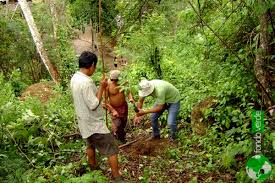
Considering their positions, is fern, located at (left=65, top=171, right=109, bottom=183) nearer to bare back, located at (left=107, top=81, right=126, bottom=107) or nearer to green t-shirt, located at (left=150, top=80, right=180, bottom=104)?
green t-shirt, located at (left=150, top=80, right=180, bottom=104)

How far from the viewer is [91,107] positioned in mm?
5125

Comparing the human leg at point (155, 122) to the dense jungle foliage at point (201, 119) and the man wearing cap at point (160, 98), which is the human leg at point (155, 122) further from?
the dense jungle foliage at point (201, 119)

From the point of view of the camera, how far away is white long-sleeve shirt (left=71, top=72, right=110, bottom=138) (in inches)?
202

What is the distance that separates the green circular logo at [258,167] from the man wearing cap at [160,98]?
406 centimetres

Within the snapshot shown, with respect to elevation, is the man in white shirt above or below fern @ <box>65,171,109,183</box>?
above

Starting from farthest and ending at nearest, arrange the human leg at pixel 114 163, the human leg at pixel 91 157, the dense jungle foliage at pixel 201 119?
the human leg at pixel 91 157 < the human leg at pixel 114 163 < the dense jungle foliage at pixel 201 119

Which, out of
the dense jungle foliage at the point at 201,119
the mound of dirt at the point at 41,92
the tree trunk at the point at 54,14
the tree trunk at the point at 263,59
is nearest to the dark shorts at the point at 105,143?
the dense jungle foliage at the point at 201,119

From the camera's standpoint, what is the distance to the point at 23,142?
7.08m

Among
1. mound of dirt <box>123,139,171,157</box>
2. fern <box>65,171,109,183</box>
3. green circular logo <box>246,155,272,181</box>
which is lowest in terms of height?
mound of dirt <box>123,139,171,157</box>

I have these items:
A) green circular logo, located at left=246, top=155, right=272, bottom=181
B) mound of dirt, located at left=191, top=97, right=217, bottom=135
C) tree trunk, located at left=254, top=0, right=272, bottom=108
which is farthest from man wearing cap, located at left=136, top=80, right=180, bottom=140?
green circular logo, located at left=246, top=155, right=272, bottom=181

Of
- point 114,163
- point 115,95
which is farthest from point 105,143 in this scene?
point 115,95

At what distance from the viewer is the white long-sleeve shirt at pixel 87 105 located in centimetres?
512

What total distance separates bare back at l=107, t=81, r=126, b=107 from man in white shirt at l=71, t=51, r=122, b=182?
2.12 meters

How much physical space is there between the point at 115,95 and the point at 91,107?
246cm
